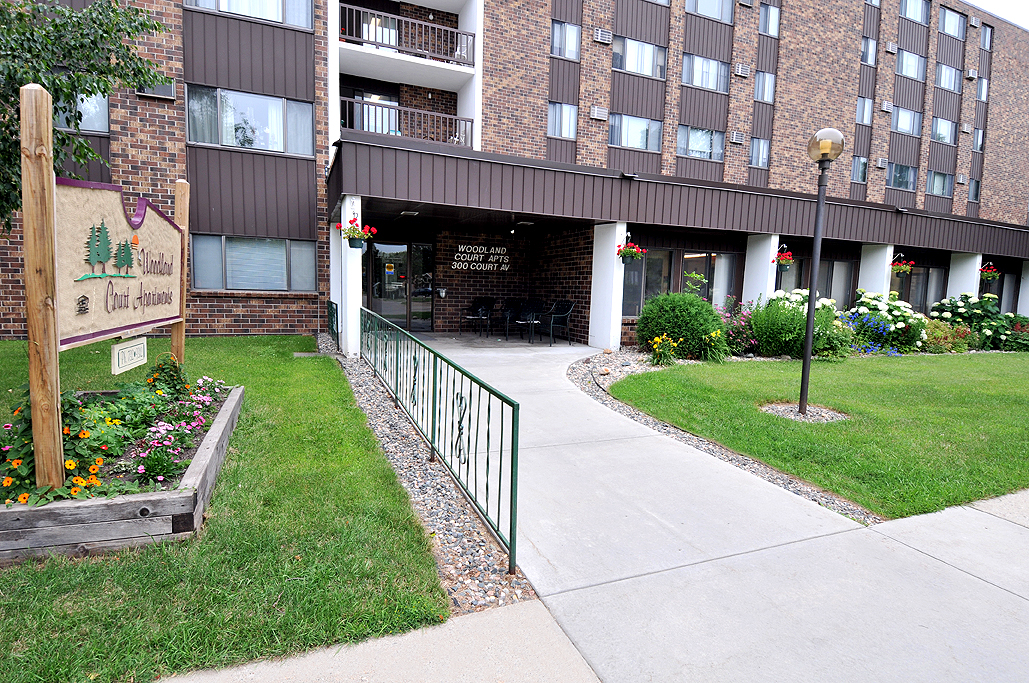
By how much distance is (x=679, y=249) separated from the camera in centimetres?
1283

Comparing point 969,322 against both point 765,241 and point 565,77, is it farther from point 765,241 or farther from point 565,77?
point 565,77

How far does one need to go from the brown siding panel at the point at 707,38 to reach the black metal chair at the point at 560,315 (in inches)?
426

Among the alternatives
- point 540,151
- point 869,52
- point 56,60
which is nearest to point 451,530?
point 56,60

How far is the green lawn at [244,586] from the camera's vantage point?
84.4 inches

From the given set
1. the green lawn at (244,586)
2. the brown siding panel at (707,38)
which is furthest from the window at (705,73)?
the green lawn at (244,586)

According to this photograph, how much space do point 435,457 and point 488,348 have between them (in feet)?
21.2

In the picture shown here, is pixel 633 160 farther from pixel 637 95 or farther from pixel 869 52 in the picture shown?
pixel 869 52

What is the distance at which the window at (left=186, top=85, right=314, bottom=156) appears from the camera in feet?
36.1

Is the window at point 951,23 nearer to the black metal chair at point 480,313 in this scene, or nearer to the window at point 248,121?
the black metal chair at point 480,313

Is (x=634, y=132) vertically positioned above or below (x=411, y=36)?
below

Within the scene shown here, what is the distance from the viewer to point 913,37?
21281 mm

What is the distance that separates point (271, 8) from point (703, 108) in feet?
43.1

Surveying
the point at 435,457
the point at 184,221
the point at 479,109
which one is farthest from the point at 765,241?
the point at 184,221

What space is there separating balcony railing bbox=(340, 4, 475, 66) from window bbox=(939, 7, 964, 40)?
67.1 ft
